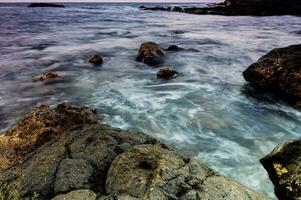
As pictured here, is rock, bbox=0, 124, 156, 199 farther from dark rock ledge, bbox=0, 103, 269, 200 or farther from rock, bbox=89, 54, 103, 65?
rock, bbox=89, 54, 103, 65

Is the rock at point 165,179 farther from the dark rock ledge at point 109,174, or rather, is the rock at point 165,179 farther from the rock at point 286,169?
the rock at point 286,169

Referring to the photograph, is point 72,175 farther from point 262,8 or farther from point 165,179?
point 262,8

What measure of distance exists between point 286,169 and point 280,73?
17.5ft

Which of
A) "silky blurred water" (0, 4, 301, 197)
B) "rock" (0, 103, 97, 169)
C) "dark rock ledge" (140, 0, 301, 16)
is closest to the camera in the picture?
"rock" (0, 103, 97, 169)

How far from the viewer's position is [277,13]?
174 ft

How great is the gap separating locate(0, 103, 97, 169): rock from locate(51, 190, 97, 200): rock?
2299mm

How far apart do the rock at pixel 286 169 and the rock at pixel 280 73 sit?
14.1ft

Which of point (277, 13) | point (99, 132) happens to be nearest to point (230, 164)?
point (99, 132)

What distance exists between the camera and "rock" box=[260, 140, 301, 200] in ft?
14.4

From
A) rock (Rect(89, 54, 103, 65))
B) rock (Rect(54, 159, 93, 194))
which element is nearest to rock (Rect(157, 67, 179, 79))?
rock (Rect(89, 54, 103, 65))

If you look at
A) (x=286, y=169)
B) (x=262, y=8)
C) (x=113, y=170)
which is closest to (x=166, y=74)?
(x=286, y=169)

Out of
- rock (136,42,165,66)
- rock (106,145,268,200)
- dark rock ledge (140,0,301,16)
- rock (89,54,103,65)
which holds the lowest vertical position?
dark rock ledge (140,0,301,16)

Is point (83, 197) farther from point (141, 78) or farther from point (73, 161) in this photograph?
point (141, 78)

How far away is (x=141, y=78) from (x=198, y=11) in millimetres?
52992
